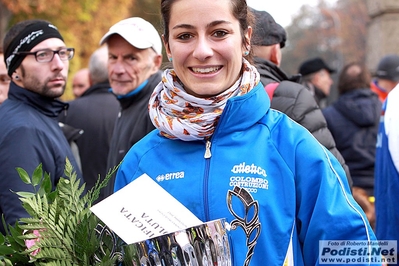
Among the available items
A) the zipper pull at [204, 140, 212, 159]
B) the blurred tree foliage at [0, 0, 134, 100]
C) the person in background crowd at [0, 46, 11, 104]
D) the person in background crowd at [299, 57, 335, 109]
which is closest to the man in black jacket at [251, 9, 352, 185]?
the zipper pull at [204, 140, 212, 159]

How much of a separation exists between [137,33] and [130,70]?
0.29 meters

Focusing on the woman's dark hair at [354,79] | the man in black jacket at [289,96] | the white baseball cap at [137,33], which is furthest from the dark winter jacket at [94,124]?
the woman's dark hair at [354,79]

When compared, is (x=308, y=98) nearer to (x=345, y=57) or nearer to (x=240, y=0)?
(x=240, y=0)

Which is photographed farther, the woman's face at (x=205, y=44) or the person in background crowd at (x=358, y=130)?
the person in background crowd at (x=358, y=130)

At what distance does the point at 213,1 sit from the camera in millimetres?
2381

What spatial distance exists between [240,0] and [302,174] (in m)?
0.74

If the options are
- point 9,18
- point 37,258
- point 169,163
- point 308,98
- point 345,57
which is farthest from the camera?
point 345,57

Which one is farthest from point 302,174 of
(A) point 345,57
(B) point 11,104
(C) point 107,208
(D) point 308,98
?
(A) point 345,57

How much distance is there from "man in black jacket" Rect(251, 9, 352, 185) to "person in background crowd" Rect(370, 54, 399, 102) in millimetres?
2739

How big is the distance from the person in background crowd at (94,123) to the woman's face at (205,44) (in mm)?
3337

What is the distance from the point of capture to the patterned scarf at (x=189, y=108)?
2428mm

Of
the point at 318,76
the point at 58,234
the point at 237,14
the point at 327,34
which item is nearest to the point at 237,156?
the point at 237,14

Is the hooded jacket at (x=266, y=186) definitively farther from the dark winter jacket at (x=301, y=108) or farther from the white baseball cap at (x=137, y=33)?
the white baseball cap at (x=137, y=33)

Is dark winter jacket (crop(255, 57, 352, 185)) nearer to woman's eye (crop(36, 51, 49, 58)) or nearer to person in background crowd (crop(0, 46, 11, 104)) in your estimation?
woman's eye (crop(36, 51, 49, 58))
